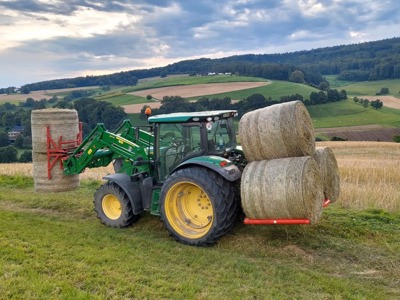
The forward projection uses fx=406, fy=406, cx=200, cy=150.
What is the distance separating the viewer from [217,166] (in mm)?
6539

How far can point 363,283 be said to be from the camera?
17.5 feet

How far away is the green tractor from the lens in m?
6.55

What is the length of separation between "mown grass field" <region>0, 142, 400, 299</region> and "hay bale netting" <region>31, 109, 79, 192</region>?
130cm

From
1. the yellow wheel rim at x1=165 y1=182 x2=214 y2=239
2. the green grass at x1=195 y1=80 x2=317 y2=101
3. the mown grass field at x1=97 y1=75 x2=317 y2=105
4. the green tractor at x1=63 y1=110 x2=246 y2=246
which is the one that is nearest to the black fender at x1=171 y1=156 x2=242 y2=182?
the green tractor at x1=63 y1=110 x2=246 y2=246

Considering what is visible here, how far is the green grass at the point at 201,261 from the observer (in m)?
4.86

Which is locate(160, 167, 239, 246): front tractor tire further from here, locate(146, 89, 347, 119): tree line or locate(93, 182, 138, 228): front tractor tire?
locate(146, 89, 347, 119): tree line

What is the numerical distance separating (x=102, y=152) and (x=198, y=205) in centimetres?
313

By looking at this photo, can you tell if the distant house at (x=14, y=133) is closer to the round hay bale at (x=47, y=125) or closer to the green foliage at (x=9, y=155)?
the green foliage at (x=9, y=155)

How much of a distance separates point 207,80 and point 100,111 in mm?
42337

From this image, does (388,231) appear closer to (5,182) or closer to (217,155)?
(217,155)

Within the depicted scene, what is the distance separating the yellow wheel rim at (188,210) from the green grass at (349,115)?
50534mm

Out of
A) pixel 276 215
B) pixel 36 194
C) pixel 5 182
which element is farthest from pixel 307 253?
pixel 5 182

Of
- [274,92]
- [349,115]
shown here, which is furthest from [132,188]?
[274,92]

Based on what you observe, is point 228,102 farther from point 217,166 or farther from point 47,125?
point 217,166
